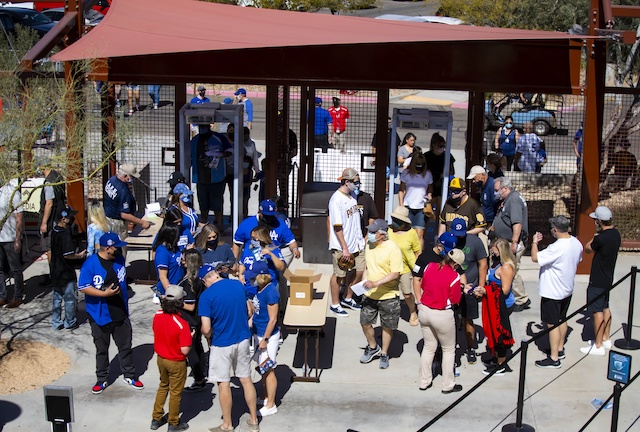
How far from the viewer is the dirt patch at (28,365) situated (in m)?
8.94

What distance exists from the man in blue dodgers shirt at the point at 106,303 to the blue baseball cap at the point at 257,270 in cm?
128

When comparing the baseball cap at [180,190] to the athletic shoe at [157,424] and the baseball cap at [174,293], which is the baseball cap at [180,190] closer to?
the baseball cap at [174,293]

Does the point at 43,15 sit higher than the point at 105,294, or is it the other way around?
the point at 43,15

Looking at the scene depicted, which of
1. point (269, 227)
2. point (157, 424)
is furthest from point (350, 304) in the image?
point (157, 424)

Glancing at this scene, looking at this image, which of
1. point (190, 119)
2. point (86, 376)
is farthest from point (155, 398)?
point (190, 119)

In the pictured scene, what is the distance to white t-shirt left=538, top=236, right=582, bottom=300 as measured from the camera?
9281mm

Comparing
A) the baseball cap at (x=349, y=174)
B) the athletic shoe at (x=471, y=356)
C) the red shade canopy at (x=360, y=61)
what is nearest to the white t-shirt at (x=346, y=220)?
the baseball cap at (x=349, y=174)

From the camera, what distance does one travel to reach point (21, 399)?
340 inches

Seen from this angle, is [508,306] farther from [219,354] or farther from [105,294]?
[105,294]

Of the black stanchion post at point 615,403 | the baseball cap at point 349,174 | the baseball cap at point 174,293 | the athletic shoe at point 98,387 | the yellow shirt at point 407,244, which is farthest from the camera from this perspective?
the baseball cap at point 349,174

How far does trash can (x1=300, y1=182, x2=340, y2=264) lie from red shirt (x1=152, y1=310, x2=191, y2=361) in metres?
4.76

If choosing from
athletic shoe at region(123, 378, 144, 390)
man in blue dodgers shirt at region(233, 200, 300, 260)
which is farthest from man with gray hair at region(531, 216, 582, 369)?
athletic shoe at region(123, 378, 144, 390)

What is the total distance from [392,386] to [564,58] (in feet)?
18.2

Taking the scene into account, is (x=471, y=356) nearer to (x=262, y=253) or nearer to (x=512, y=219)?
(x=512, y=219)
